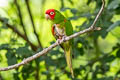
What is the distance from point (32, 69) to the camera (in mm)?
4809

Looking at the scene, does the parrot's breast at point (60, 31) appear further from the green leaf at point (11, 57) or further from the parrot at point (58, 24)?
the green leaf at point (11, 57)

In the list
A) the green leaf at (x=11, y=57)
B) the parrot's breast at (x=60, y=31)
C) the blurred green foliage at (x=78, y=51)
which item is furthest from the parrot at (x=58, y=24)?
the green leaf at (x=11, y=57)

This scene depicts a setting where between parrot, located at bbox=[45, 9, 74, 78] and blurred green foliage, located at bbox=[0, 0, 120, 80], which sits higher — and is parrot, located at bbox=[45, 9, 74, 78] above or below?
above

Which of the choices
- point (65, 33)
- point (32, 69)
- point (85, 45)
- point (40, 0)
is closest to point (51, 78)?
point (32, 69)

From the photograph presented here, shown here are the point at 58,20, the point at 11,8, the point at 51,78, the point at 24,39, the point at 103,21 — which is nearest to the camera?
the point at 58,20

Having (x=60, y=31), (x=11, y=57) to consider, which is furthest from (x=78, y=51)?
(x=11, y=57)

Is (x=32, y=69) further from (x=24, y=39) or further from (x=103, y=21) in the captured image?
(x=103, y=21)

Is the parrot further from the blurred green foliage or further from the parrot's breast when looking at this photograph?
the blurred green foliage

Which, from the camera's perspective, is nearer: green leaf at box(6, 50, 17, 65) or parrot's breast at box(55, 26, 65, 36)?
parrot's breast at box(55, 26, 65, 36)

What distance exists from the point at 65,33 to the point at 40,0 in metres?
3.49

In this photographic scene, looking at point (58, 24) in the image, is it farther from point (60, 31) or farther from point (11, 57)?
point (11, 57)

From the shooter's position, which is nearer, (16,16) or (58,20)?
(58,20)

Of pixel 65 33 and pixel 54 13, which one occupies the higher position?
pixel 54 13

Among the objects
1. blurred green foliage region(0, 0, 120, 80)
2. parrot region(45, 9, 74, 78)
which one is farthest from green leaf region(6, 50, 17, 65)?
parrot region(45, 9, 74, 78)
